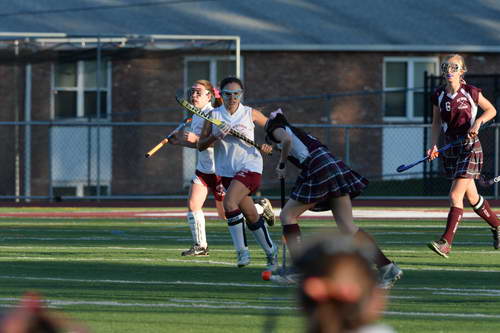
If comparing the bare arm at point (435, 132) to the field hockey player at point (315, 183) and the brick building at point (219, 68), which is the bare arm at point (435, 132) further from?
the brick building at point (219, 68)

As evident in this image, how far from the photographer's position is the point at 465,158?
1244 cm

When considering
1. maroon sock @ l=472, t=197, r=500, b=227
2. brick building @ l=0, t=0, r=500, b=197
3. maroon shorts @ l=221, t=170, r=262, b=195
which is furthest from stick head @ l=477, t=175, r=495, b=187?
brick building @ l=0, t=0, r=500, b=197

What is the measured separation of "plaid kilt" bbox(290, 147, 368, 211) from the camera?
380 inches

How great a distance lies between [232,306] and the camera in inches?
331

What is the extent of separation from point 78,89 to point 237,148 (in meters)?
18.7

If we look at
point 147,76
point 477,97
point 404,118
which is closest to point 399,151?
point 404,118

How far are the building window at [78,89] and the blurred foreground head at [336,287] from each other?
25.9m

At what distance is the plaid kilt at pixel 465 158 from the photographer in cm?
1241

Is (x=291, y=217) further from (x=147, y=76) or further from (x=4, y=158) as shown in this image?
(x=147, y=76)

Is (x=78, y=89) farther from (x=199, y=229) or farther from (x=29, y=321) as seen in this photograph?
(x=29, y=321)

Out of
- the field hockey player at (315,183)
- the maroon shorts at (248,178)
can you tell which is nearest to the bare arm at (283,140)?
the field hockey player at (315,183)

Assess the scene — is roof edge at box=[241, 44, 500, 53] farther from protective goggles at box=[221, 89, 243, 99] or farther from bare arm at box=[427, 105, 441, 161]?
protective goggles at box=[221, 89, 243, 99]

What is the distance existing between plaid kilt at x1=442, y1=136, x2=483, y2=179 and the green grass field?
88 cm

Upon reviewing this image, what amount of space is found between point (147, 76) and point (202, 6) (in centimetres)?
414
